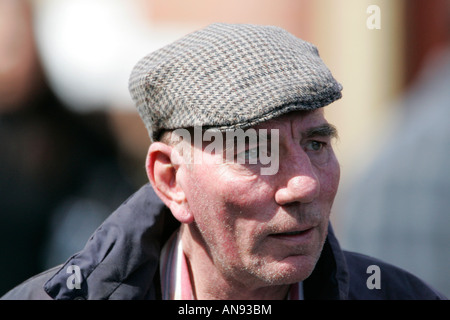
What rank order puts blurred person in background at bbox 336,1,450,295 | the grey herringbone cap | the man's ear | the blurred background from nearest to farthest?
1. the grey herringbone cap
2. the man's ear
3. the blurred background
4. blurred person in background at bbox 336,1,450,295

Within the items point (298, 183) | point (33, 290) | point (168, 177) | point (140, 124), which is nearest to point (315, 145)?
point (298, 183)

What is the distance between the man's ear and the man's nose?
37 cm

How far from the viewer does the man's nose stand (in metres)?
2.10

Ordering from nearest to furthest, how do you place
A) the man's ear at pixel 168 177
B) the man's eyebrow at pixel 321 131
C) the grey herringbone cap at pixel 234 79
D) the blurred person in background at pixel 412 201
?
1. the grey herringbone cap at pixel 234 79
2. the man's eyebrow at pixel 321 131
3. the man's ear at pixel 168 177
4. the blurred person in background at pixel 412 201

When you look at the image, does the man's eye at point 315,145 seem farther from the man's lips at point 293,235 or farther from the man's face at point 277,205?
the man's lips at point 293,235

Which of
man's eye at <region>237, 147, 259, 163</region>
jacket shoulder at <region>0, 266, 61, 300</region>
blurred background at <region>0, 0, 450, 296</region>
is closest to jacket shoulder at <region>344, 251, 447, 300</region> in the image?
man's eye at <region>237, 147, 259, 163</region>

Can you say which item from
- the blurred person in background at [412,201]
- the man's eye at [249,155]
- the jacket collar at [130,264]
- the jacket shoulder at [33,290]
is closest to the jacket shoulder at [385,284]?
the jacket collar at [130,264]

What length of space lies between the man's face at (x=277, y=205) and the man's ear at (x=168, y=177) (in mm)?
120

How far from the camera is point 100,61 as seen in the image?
5.89 metres

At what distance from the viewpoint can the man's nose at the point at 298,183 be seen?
210 centimetres

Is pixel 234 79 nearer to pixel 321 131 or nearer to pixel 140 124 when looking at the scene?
pixel 321 131

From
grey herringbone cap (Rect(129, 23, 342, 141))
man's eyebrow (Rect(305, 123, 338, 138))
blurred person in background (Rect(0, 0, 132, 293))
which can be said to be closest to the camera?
grey herringbone cap (Rect(129, 23, 342, 141))

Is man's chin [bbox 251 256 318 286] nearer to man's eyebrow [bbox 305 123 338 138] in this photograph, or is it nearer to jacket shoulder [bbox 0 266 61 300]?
man's eyebrow [bbox 305 123 338 138]

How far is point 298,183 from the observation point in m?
2.11
